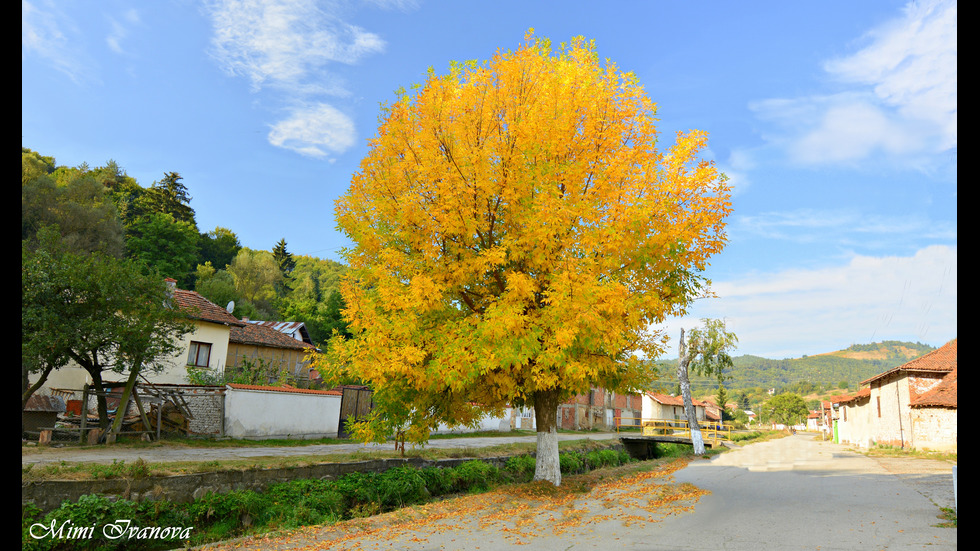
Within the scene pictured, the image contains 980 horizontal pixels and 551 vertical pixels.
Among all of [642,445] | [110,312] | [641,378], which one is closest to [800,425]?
[642,445]

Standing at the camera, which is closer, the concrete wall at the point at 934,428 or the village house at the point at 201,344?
the concrete wall at the point at 934,428

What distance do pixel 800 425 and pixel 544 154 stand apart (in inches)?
4822

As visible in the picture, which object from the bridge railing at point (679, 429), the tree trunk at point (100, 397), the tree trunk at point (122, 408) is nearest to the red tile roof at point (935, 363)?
the bridge railing at point (679, 429)

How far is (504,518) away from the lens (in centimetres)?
998

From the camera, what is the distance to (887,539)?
25.8 ft

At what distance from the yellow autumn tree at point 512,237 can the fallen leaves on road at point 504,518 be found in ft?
7.32

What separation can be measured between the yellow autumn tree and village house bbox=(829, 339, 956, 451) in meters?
18.8

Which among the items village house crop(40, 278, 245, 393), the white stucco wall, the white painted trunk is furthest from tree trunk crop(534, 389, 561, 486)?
village house crop(40, 278, 245, 393)

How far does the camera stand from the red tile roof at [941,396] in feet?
72.7

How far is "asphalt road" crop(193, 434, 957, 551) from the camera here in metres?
7.99

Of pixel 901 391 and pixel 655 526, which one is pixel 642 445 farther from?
pixel 655 526

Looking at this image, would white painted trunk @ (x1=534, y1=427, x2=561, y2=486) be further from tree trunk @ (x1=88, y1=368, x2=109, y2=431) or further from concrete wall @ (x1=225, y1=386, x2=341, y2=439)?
tree trunk @ (x1=88, y1=368, x2=109, y2=431)

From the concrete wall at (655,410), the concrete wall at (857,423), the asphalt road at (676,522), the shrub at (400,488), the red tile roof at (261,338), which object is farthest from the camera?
the concrete wall at (655,410)

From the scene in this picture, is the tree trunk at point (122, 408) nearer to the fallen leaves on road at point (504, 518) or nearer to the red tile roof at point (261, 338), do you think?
the fallen leaves on road at point (504, 518)
